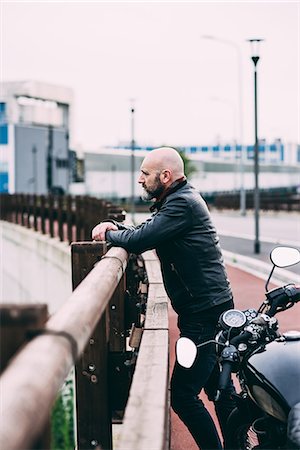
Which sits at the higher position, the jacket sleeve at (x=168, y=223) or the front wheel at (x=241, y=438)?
the jacket sleeve at (x=168, y=223)

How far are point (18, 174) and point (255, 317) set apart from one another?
3219 inches

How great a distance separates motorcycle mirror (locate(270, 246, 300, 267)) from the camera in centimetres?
400

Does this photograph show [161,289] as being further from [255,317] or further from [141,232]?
[255,317]

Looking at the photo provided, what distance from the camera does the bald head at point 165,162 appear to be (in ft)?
15.1

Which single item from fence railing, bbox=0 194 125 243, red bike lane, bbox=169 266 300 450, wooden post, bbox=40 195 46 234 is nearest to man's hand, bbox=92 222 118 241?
red bike lane, bbox=169 266 300 450

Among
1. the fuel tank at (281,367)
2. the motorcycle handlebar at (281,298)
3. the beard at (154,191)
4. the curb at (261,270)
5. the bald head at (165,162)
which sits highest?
the bald head at (165,162)

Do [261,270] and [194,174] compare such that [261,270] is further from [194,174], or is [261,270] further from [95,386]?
[194,174]

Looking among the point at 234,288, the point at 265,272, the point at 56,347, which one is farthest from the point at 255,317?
the point at 265,272

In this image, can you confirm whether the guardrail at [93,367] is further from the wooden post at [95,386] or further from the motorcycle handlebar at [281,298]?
the motorcycle handlebar at [281,298]

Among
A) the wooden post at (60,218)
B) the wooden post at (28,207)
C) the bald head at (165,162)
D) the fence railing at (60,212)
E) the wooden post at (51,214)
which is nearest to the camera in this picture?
the bald head at (165,162)

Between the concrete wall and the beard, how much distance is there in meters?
12.3

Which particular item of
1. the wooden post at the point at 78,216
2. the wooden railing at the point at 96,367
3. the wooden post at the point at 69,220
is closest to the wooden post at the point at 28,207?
the wooden post at the point at 69,220

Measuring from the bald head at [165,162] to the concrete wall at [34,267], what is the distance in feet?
40.9

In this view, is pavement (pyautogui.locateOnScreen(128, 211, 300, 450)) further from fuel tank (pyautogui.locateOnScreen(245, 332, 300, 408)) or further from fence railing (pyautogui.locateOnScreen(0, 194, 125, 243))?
fence railing (pyautogui.locateOnScreen(0, 194, 125, 243))
